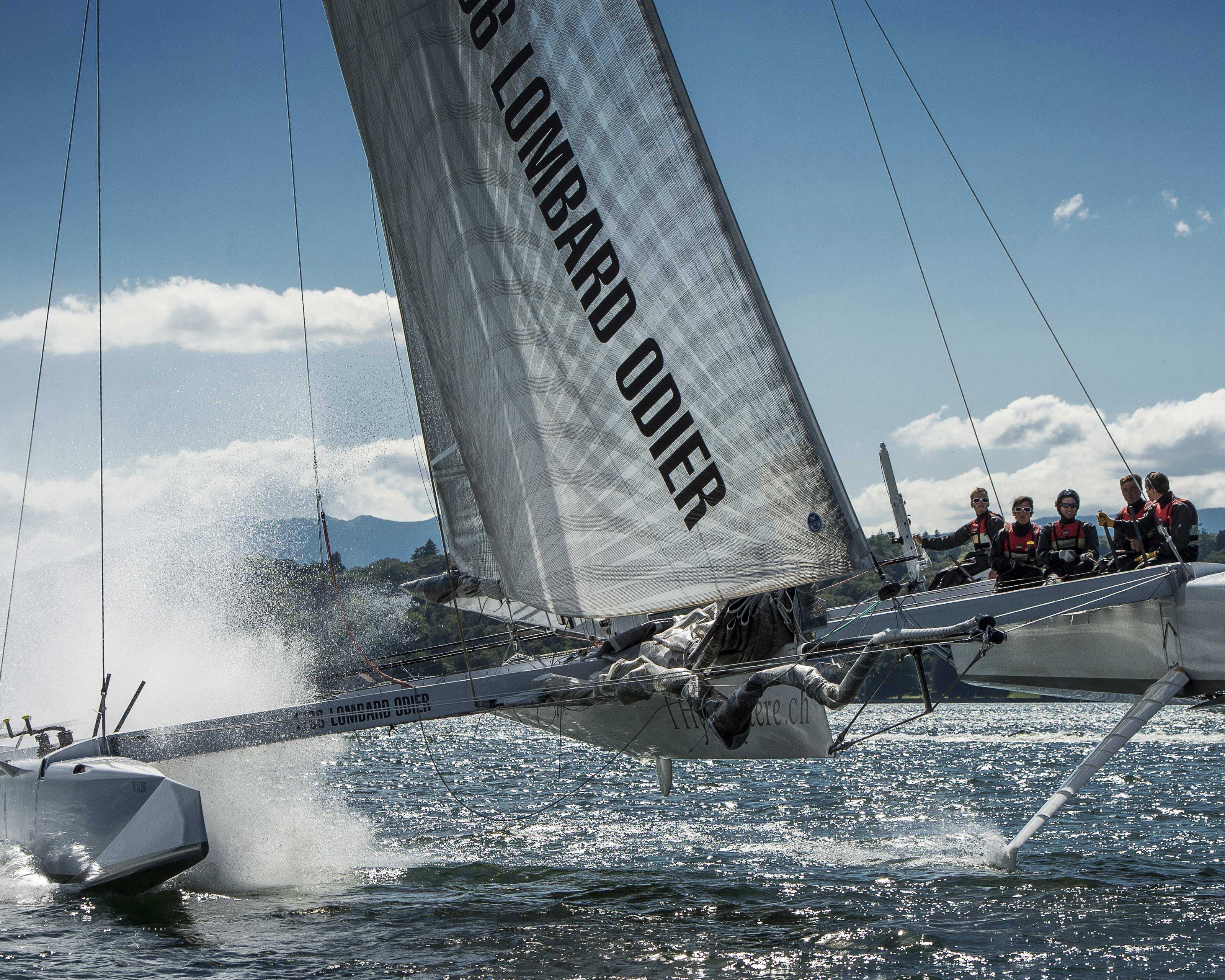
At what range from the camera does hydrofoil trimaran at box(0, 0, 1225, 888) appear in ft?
20.1

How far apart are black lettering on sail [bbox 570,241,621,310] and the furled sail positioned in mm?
12

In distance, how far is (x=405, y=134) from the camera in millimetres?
7668

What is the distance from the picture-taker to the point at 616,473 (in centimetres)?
663

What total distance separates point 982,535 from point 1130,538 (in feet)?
6.39

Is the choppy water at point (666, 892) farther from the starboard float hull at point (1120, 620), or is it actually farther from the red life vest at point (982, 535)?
the red life vest at point (982, 535)

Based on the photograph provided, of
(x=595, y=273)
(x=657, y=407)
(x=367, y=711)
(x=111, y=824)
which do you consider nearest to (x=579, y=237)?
(x=595, y=273)

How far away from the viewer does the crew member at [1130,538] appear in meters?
6.86

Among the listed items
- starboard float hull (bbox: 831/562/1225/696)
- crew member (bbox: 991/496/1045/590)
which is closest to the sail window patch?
starboard float hull (bbox: 831/562/1225/696)

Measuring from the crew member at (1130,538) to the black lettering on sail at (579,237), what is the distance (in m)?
3.52

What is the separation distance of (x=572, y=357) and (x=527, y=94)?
1689 mm

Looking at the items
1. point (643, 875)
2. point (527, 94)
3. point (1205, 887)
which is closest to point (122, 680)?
point (643, 875)

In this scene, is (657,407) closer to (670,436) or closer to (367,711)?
(670,436)

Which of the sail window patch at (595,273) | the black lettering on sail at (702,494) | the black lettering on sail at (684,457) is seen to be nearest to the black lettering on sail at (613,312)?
the sail window patch at (595,273)

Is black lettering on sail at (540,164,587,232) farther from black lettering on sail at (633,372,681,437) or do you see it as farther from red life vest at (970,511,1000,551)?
red life vest at (970,511,1000,551)
